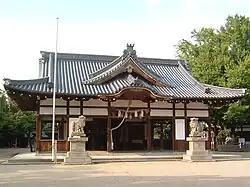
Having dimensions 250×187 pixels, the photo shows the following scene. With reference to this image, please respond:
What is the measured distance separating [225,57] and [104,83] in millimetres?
14703

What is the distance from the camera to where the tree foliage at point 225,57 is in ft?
103

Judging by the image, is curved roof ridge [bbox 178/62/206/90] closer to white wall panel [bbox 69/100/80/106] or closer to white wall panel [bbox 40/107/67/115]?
white wall panel [bbox 69/100/80/106]

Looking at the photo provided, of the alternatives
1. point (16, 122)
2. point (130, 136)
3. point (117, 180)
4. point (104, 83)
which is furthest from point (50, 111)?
point (16, 122)

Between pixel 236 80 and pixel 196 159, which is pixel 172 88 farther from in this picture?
pixel 236 80

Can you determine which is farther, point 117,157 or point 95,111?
point 95,111

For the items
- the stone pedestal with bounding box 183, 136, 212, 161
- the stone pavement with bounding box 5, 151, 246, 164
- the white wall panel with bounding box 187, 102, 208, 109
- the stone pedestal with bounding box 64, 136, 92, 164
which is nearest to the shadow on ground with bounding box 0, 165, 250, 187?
the stone pedestal with bounding box 64, 136, 92, 164

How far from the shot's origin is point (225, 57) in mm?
33781

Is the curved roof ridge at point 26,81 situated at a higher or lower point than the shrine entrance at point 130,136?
higher

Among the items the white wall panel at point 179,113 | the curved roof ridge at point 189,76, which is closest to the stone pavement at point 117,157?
the white wall panel at point 179,113

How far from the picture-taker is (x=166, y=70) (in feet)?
92.0

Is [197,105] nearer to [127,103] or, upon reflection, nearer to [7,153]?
[127,103]

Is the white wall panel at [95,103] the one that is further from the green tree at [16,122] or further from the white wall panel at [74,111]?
the green tree at [16,122]

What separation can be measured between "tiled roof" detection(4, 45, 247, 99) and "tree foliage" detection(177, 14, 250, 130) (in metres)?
5.50

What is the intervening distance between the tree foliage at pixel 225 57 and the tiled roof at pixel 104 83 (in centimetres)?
550
